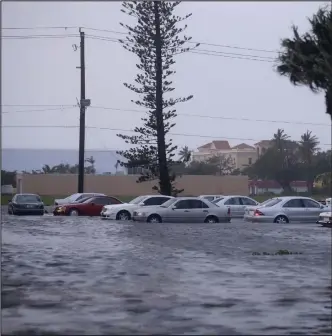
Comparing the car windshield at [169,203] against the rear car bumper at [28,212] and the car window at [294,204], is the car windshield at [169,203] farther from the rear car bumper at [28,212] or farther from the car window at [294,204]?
the rear car bumper at [28,212]

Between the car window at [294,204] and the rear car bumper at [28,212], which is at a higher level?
the car window at [294,204]

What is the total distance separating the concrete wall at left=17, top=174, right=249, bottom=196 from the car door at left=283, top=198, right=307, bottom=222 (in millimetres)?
28665

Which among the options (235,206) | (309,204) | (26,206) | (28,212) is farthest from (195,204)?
(26,206)

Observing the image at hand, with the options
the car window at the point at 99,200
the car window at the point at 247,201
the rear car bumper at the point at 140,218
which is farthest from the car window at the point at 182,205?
the car window at the point at 99,200

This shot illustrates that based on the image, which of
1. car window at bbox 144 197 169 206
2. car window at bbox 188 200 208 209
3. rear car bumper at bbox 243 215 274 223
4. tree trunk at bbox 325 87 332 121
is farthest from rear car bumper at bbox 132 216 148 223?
tree trunk at bbox 325 87 332 121

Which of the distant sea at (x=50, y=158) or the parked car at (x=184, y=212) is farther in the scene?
the distant sea at (x=50, y=158)

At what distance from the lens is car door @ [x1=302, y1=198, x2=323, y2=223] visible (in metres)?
33.0

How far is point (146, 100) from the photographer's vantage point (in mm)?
45469

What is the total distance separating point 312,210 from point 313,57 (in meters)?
12.1

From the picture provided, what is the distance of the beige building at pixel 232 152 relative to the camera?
77.4m

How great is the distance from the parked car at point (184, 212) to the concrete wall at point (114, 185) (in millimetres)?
28013

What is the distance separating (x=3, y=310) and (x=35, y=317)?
2.57 ft

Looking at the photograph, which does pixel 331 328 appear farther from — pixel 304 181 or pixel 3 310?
pixel 304 181

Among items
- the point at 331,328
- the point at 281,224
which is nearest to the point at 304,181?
the point at 281,224
